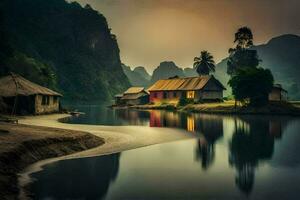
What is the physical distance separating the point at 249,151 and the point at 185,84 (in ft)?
228

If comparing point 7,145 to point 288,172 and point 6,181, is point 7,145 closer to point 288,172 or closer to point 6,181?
point 6,181

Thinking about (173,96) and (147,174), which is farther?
(173,96)

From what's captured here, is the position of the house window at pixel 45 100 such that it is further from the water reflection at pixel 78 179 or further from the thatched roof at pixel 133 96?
the thatched roof at pixel 133 96

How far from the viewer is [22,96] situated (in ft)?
167

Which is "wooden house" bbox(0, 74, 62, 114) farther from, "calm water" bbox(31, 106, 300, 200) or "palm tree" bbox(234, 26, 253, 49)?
"palm tree" bbox(234, 26, 253, 49)

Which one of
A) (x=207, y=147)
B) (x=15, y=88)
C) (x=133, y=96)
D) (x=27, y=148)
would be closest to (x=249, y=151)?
(x=207, y=147)

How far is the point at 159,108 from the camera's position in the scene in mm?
93000

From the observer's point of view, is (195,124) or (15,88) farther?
(15,88)

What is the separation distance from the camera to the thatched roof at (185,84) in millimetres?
90894

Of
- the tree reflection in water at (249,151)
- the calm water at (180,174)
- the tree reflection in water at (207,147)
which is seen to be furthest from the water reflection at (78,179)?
the tree reflection in water at (249,151)

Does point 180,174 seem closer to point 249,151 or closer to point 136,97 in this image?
point 249,151

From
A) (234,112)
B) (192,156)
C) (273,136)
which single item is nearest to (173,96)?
(234,112)

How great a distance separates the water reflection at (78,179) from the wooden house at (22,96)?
29985 mm

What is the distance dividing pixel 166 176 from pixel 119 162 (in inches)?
176
